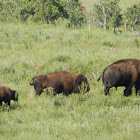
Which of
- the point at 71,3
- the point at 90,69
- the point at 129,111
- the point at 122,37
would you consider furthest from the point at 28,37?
the point at 71,3

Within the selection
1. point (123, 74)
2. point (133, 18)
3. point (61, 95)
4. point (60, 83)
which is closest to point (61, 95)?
point (61, 95)

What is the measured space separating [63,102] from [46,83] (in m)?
1.15

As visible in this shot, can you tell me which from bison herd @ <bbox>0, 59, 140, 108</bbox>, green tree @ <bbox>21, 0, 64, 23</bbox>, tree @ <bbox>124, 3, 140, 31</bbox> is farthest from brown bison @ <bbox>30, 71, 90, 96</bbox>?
tree @ <bbox>124, 3, 140, 31</bbox>

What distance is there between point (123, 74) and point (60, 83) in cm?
213

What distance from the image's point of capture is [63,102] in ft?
32.2

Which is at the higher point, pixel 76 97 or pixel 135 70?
pixel 135 70

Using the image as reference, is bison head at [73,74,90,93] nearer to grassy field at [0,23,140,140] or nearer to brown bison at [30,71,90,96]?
brown bison at [30,71,90,96]

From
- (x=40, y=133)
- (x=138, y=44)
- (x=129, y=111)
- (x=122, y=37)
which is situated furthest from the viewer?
(x=122, y=37)

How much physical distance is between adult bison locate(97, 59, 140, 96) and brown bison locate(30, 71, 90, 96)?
27.6 inches

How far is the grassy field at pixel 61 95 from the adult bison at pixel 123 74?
40 centimetres

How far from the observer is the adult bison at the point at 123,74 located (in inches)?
416

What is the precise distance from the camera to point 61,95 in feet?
35.0

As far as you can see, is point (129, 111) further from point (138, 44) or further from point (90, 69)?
point (138, 44)

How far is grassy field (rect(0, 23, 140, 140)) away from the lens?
7.12m
